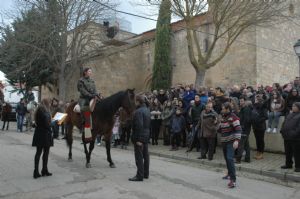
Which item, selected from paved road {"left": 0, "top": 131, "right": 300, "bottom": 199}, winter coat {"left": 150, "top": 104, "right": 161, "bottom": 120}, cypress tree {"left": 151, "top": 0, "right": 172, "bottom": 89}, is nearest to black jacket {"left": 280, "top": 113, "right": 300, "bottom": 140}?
paved road {"left": 0, "top": 131, "right": 300, "bottom": 199}

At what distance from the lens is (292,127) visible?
33.9 feet

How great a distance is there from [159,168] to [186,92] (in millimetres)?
5644

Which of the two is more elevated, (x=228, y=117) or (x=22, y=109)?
(x=22, y=109)

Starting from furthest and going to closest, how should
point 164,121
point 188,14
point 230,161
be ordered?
point 188,14
point 164,121
point 230,161

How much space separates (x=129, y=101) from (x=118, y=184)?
2373 millimetres

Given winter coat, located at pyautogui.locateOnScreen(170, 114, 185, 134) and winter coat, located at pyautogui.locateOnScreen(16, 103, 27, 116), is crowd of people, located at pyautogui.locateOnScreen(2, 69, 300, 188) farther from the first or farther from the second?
winter coat, located at pyautogui.locateOnScreen(16, 103, 27, 116)

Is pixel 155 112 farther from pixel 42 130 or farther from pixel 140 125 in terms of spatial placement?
pixel 42 130

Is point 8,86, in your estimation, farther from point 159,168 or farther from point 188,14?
point 159,168

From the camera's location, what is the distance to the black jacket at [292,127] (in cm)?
1023

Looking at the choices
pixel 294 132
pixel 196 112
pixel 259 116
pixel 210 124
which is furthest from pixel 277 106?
pixel 294 132

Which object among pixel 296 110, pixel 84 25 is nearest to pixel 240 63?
pixel 84 25

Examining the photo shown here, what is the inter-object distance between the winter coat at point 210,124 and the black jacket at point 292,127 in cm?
242

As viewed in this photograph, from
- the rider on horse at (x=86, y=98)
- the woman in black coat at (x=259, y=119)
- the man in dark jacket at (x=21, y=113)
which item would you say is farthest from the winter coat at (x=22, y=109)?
the woman in black coat at (x=259, y=119)

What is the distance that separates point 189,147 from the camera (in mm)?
13961
